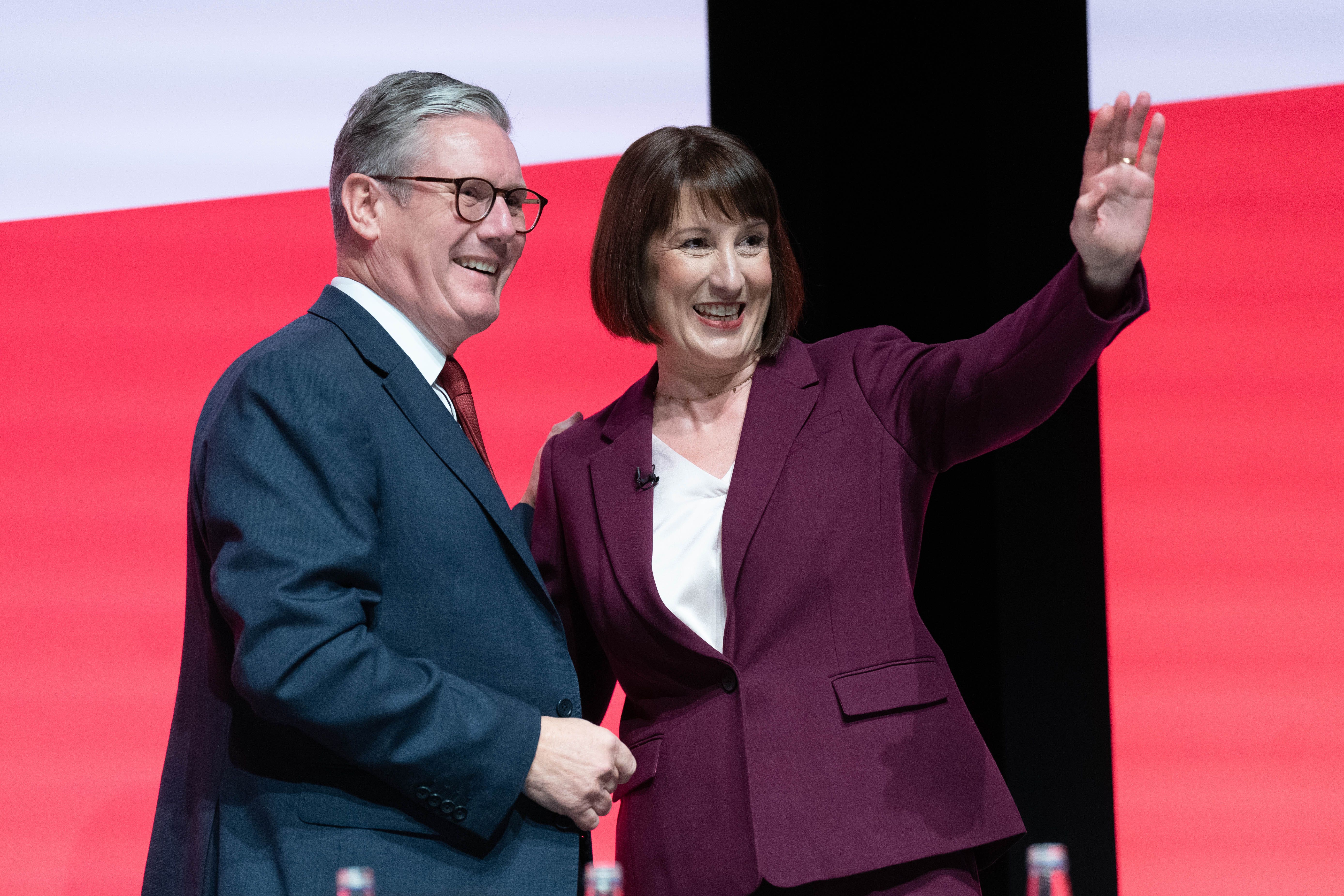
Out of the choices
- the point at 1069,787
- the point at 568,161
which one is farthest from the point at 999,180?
the point at 1069,787

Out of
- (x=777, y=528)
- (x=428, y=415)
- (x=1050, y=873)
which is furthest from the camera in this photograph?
(x=777, y=528)

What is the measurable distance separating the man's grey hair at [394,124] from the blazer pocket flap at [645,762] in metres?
0.85

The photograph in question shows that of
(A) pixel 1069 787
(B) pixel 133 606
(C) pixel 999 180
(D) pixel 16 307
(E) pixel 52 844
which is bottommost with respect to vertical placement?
(E) pixel 52 844

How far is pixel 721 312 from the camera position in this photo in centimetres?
194

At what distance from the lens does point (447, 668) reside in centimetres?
156

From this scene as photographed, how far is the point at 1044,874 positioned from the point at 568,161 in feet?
7.33

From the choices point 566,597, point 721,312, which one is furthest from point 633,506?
point 721,312

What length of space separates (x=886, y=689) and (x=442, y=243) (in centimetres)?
87

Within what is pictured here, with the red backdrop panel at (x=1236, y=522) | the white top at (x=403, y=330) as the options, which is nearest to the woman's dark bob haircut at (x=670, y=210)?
the white top at (x=403, y=330)

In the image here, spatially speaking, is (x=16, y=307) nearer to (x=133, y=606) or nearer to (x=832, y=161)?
(x=133, y=606)

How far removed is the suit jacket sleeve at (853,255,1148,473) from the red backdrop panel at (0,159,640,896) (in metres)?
1.06

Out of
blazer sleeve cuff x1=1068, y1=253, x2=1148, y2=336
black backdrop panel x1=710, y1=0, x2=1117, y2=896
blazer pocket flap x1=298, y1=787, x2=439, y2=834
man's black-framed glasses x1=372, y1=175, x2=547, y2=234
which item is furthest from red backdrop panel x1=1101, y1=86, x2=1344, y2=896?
blazer pocket flap x1=298, y1=787, x2=439, y2=834

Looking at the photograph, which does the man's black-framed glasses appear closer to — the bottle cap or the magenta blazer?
the magenta blazer

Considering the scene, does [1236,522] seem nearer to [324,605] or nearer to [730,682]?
[730,682]
